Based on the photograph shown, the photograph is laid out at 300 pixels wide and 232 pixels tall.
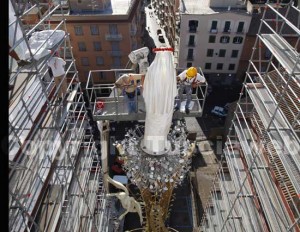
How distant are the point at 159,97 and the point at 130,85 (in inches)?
130

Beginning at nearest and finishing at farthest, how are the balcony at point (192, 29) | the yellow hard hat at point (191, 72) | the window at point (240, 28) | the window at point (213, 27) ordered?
the yellow hard hat at point (191, 72) < the window at point (240, 28) < the window at point (213, 27) < the balcony at point (192, 29)

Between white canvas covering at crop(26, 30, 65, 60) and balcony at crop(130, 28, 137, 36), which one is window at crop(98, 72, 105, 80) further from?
white canvas covering at crop(26, 30, 65, 60)

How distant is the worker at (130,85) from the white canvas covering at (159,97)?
2396 mm

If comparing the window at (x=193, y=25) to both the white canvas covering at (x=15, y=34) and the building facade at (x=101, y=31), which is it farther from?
the white canvas covering at (x=15, y=34)

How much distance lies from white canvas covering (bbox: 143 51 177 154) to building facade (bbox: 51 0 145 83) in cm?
1674

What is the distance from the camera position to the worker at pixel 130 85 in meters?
10.7

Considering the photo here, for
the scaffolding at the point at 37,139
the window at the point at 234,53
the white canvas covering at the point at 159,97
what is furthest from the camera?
the window at the point at 234,53

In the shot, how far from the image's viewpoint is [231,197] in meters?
10.7

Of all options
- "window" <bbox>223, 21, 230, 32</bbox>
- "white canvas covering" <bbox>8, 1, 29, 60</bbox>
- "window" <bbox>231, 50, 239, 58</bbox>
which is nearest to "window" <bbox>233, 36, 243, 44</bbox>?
"window" <bbox>231, 50, 239, 58</bbox>

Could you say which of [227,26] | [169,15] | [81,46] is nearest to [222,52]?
[227,26]

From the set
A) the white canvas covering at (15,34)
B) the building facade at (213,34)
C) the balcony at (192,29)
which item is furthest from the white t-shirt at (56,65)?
the balcony at (192,29)

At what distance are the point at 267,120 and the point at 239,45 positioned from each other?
2094 centimetres
